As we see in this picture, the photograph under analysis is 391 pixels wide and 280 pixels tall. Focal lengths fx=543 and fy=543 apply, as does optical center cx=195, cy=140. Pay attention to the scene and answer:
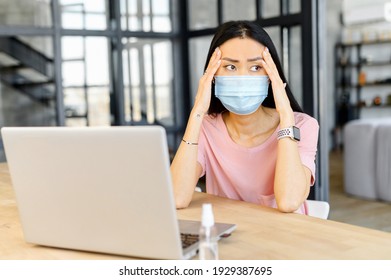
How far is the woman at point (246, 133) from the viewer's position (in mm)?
1704

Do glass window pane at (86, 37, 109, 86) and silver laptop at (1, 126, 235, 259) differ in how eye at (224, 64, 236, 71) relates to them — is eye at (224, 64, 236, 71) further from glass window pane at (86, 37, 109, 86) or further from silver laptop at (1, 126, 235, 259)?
glass window pane at (86, 37, 109, 86)

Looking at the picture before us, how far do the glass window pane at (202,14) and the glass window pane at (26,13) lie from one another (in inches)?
58.5

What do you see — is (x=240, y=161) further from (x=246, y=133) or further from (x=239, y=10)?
(x=239, y=10)

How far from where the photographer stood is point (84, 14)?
5.23 metres

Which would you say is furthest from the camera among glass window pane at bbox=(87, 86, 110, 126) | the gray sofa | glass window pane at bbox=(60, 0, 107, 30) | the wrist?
glass window pane at bbox=(87, 86, 110, 126)

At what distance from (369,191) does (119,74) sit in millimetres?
2712

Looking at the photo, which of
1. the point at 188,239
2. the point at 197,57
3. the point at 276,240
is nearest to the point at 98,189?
the point at 188,239

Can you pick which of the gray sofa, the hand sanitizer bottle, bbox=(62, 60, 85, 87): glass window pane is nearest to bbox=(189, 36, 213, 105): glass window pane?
bbox=(62, 60, 85, 87): glass window pane

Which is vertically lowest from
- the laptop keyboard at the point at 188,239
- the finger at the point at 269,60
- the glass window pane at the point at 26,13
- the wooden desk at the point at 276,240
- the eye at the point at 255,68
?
the wooden desk at the point at 276,240

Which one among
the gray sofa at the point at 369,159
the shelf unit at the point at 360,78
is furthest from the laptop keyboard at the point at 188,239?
the shelf unit at the point at 360,78

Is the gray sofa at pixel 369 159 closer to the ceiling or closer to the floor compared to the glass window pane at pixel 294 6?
closer to the floor

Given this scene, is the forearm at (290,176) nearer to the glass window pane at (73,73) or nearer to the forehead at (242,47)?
the forehead at (242,47)

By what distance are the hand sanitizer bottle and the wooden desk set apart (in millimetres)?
84

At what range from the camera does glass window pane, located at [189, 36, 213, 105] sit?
5621 millimetres
